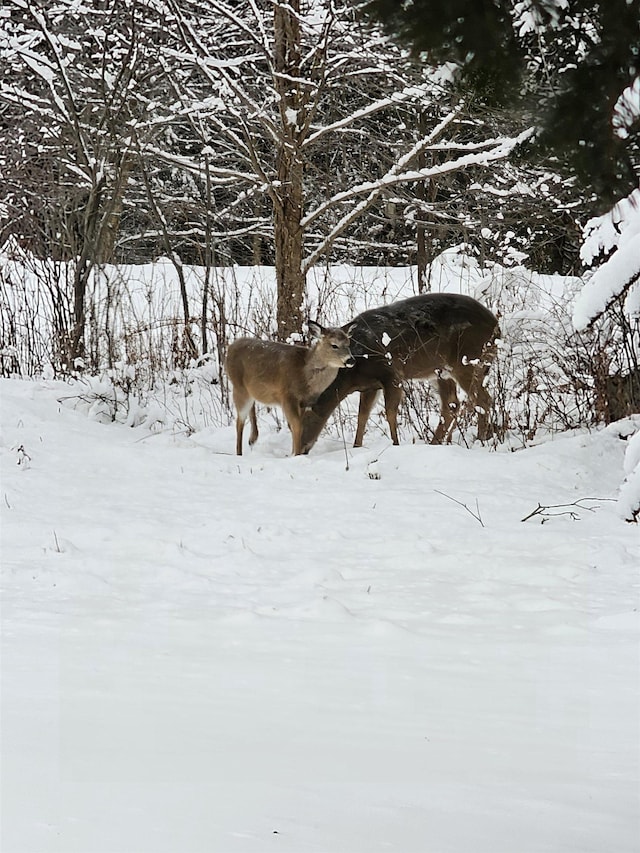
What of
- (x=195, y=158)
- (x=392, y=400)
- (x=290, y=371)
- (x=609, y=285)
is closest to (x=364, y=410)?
(x=392, y=400)

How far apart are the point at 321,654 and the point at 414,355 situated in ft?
18.9

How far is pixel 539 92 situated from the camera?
8.80 feet

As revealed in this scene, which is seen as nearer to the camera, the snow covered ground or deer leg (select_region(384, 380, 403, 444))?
the snow covered ground

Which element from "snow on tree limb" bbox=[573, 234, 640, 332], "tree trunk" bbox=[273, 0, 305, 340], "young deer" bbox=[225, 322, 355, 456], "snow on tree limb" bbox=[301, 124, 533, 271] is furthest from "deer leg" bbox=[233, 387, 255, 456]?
"snow on tree limb" bbox=[573, 234, 640, 332]

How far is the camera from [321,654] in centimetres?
417

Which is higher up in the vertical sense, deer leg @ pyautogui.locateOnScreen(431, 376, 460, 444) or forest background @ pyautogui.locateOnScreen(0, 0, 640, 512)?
forest background @ pyautogui.locateOnScreen(0, 0, 640, 512)

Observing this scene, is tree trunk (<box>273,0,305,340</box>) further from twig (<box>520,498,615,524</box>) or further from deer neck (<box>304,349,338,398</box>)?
twig (<box>520,498,615,524</box>)

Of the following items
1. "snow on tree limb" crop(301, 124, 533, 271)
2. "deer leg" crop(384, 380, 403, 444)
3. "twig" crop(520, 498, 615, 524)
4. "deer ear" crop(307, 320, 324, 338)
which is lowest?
"twig" crop(520, 498, 615, 524)

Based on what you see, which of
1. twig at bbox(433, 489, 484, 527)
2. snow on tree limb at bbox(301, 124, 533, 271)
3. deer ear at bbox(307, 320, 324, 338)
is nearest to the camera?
twig at bbox(433, 489, 484, 527)

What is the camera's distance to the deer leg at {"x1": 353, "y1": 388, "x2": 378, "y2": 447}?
9.51 m

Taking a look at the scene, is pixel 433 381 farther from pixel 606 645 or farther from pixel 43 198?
pixel 606 645

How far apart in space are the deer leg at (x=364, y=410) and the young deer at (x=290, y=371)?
0.50 metres

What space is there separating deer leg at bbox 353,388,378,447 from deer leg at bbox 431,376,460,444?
63 centimetres

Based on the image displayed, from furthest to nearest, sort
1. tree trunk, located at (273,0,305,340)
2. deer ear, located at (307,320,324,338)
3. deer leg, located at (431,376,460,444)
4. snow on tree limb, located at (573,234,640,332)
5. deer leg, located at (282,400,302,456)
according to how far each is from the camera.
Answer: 1. tree trunk, located at (273,0,305,340)
2. deer leg, located at (431,376,460,444)
3. deer leg, located at (282,400,302,456)
4. deer ear, located at (307,320,324,338)
5. snow on tree limb, located at (573,234,640,332)
